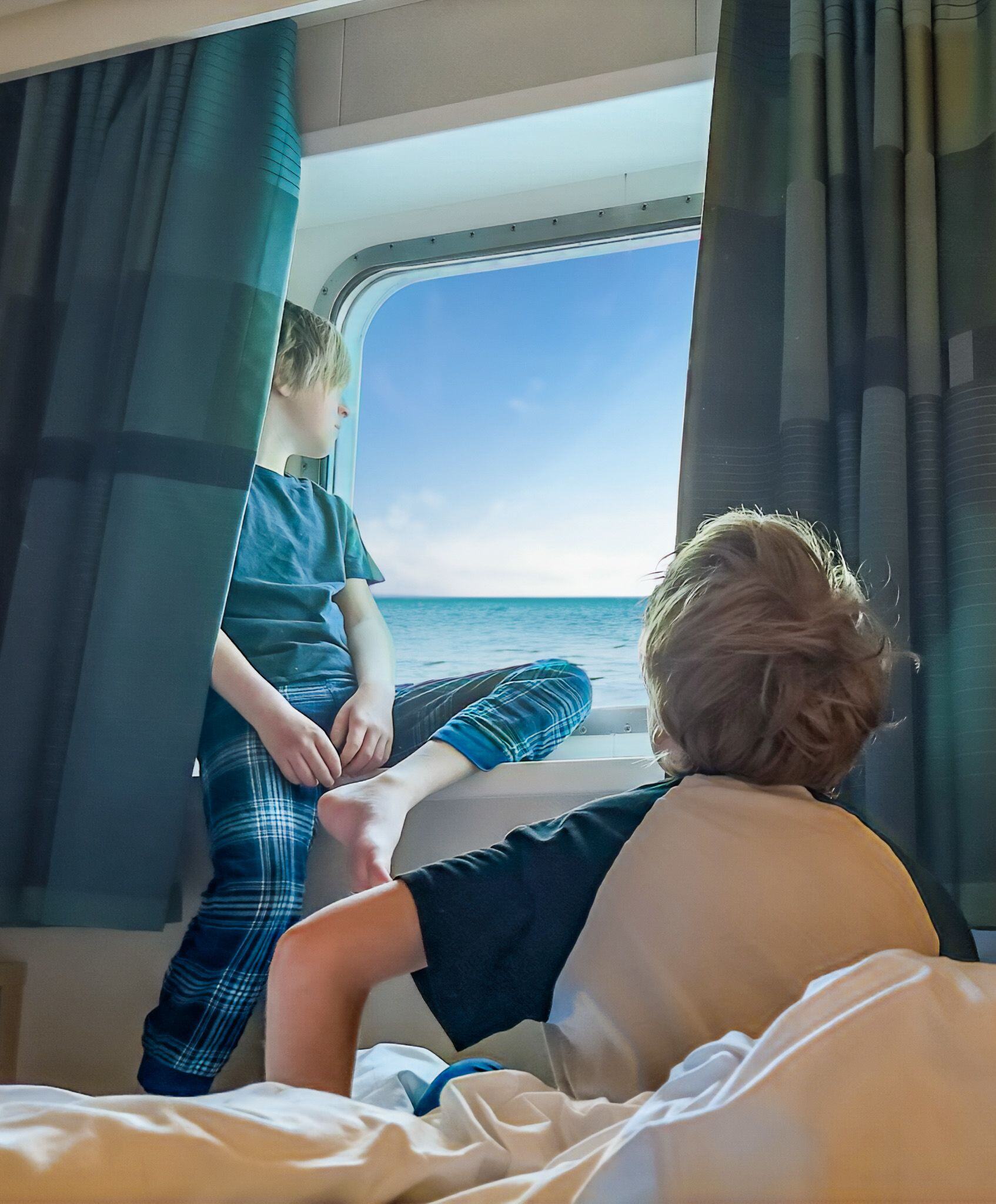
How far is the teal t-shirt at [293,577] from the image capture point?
163 centimetres

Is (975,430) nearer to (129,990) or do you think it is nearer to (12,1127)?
(12,1127)

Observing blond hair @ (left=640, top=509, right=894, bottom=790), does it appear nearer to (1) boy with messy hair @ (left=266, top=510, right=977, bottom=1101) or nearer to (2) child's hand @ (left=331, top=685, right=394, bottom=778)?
(1) boy with messy hair @ (left=266, top=510, right=977, bottom=1101)

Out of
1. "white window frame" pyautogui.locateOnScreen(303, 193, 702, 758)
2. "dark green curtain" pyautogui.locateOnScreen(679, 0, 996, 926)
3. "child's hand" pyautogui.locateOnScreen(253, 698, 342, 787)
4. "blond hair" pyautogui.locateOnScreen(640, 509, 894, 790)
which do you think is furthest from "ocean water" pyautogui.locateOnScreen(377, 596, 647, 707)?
"blond hair" pyautogui.locateOnScreen(640, 509, 894, 790)

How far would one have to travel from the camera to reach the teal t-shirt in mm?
1634

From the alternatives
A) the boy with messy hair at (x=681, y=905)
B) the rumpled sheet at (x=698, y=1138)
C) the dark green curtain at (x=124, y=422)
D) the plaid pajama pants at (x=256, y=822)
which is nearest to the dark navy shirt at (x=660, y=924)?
the boy with messy hair at (x=681, y=905)

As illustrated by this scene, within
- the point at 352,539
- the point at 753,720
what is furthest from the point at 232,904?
the point at 753,720

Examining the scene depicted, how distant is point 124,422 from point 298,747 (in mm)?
605

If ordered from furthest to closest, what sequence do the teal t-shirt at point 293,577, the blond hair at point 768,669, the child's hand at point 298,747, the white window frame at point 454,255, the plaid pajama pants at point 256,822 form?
the white window frame at point 454,255 < the teal t-shirt at point 293,577 < the child's hand at point 298,747 < the plaid pajama pants at point 256,822 < the blond hair at point 768,669

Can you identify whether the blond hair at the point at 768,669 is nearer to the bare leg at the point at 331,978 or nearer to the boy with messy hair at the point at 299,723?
the bare leg at the point at 331,978

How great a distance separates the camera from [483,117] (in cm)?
181

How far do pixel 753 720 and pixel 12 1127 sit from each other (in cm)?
63

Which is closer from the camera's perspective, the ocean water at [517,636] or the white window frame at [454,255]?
the white window frame at [454,255]

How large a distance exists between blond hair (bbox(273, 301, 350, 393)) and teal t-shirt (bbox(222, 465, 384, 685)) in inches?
6.6

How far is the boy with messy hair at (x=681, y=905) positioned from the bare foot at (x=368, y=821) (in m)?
0.42
